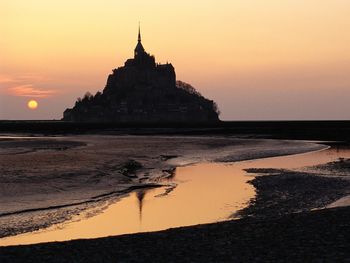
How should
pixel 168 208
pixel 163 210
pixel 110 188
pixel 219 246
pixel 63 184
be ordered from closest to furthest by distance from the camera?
pixel 219 246, pixel 163 210, pixel 168 208, pixel 110 188, pixel 63 184

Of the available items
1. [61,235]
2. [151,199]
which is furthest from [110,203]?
[61,235]

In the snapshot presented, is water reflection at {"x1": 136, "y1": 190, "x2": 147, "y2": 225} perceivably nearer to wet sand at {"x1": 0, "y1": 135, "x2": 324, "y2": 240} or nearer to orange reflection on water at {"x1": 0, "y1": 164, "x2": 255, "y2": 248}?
orange reflection on water at {"x1": 0, "y1": 164, "x2": 255, "y2": 248}

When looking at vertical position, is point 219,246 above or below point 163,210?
above

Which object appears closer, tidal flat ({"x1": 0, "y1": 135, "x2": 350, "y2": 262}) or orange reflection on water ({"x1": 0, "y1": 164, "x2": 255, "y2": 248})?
tidal flat ({"x1": 0, "y1": 135, "x2": 350, "y2": 262})

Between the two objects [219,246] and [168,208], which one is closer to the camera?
[219,246]

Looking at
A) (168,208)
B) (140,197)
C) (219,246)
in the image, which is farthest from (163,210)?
(219,246)

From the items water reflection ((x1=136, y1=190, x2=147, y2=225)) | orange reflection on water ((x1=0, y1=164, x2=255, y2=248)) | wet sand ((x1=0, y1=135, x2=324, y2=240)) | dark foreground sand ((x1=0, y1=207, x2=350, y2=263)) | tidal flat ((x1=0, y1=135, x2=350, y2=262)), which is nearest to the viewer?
dark foreground sand ((x1=0, y1=207, x2=350, y2=263))

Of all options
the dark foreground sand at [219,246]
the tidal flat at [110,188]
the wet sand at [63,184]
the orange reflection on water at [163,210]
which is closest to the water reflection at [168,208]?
the orange reflection on water at [163,210]

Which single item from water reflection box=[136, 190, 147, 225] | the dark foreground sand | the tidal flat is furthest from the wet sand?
the dark foreground sand

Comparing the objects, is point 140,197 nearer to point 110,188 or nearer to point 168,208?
point 168,208

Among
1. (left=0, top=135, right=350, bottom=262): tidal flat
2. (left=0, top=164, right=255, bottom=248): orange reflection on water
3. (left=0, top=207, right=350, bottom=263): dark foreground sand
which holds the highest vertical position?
(left=0, top=207, right=350, bottom=263): dark foreground sand

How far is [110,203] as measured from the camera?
24812 mm

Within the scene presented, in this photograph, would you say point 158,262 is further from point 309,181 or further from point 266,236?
point 309,181

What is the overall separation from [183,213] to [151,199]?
4364 millimetres
